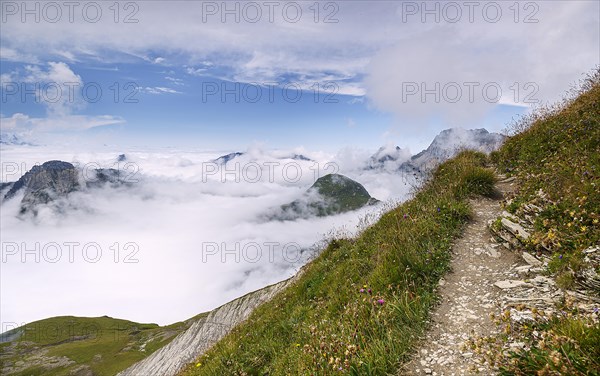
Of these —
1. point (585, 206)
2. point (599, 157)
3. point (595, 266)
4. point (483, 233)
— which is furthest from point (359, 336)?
point (599, 157)

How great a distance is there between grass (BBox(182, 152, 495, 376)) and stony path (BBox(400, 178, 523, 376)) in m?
0.23

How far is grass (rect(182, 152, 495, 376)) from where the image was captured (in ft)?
17.6

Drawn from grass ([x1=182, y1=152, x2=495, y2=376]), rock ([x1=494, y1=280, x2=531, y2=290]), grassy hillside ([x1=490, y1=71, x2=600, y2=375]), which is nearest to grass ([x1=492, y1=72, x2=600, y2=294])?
grassy hillside ([x1=490, y1=71, x2=600, y2=375])

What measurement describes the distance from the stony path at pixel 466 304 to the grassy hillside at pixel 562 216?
22.3 inches

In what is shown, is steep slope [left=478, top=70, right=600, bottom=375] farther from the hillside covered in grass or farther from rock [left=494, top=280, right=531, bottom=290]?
rock [left=494, top=280, right=531, bottom=290]

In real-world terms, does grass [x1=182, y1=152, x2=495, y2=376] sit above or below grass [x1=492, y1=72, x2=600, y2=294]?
below

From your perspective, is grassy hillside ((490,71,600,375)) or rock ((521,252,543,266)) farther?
rock ((521,252,543,266))

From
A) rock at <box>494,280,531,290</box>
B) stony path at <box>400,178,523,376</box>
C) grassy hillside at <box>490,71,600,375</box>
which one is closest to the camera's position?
grassy hillside at <box>490,71,600,375</box>

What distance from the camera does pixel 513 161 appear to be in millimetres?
12555

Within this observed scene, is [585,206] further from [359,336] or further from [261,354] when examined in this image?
[261,354]

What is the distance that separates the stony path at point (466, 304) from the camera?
471cm

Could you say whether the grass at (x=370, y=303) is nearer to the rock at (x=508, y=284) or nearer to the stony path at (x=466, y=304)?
the stony path at (x=466, y=304)

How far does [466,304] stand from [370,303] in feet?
6.17

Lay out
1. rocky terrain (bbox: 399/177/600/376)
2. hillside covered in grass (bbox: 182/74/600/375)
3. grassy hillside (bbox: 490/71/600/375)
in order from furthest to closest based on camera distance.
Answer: rocky terrain (bbox: 399/177/600/376) → hillside covered in grass (bbox: 182/74/600/375) → grassy hillside (bbox: 490/71/600/375)
